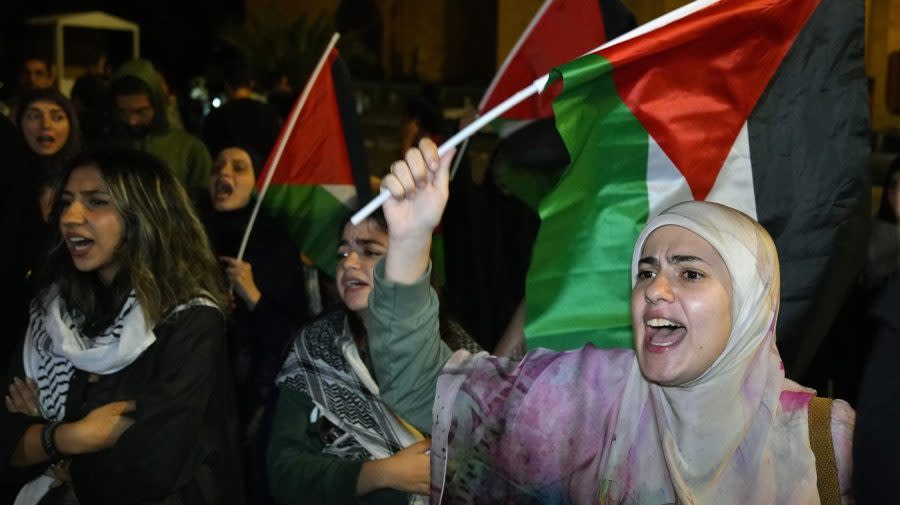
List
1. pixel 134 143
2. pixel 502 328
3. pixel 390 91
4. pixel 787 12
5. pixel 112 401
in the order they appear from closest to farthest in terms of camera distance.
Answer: pixel 787 12 → pixel 112 401 → pixel 502 328 → pixel 134 143 → pixel 390 91

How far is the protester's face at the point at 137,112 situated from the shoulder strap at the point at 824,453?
208 inches

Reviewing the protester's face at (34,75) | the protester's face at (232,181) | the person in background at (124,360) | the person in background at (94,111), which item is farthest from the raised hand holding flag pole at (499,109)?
the protester's face at (34,75)

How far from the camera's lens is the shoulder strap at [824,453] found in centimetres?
233

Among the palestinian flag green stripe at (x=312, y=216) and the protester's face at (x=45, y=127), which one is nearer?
the palestinian flag green stripe at (x=312, y=216)

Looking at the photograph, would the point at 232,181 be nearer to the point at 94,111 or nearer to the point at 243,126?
the point at 243,126

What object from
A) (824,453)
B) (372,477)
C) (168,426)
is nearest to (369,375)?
(372,477)

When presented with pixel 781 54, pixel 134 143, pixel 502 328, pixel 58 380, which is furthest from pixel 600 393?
pixel 134 143

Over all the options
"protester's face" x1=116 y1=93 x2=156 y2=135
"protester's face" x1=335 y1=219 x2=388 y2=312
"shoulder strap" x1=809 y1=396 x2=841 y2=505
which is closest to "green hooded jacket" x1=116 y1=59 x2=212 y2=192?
"protester's face" x1=116 y1=93 x2=156 y2=135

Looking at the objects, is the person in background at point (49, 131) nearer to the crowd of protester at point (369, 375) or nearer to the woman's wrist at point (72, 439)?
the crowd of protester at point (369, 375)

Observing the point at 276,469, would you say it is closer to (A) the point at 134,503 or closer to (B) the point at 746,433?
(A) the point at 134,503

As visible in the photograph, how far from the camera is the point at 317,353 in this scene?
3.35 metres

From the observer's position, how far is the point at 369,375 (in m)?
3.24

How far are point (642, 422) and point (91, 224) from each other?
1653mm

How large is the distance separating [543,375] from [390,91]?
20583mm
